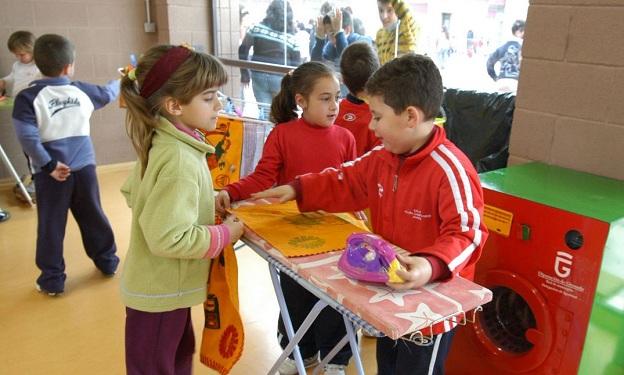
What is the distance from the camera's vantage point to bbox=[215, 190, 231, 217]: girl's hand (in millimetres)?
1779

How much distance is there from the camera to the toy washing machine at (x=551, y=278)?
166cm

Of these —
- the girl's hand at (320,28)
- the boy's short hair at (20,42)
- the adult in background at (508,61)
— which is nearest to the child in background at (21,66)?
the boy's short hair at (20,42)

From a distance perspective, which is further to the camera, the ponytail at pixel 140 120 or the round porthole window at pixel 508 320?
the round porthole window at pixel 508 320

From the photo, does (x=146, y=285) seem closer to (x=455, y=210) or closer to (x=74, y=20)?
(x=455, y=210)

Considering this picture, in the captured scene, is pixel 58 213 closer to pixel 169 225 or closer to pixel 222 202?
pixel 222 202

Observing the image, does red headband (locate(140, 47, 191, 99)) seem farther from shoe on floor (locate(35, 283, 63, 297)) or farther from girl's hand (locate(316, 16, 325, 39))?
girl's hand (locate(316, 16, 325, 39))

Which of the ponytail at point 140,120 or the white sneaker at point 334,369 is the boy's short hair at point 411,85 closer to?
the ponytail at point 140,120

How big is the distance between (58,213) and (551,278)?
2.51m

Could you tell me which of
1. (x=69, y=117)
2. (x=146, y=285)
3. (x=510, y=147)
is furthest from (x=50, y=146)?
(x=510, y=147)

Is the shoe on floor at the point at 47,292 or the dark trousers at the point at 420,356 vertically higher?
the dark trousers at the point at 420,356

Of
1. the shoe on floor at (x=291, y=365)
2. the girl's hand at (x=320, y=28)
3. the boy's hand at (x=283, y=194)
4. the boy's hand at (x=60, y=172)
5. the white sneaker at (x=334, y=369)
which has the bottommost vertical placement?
the shoe on floor at (x=291, y=365)

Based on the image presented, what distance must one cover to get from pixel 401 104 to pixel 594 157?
3.91 feet

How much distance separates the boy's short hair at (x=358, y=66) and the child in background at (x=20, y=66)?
9.51 ft

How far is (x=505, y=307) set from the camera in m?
2.04
